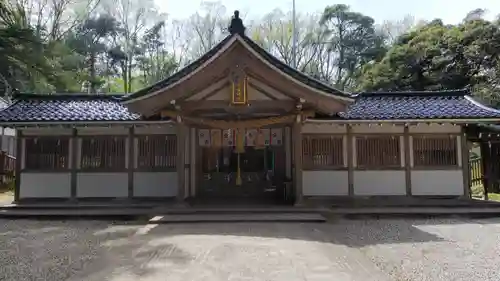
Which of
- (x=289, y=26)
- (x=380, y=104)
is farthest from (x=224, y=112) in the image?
(x=289, y=26)

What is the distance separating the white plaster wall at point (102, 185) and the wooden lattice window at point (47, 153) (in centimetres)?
72

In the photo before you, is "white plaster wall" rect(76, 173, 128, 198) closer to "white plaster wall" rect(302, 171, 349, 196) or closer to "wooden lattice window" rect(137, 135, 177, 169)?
"wooden lattice window" rect(137, 135, 177, 169)

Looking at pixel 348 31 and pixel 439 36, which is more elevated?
pixel 348 31

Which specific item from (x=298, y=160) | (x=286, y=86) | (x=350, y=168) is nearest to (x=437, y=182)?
(x=350, y=168)

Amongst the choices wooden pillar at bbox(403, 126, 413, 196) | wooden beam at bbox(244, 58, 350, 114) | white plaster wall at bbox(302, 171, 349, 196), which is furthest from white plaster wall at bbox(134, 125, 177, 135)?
wooden pillar at bbox(403, 126, 413, 196)

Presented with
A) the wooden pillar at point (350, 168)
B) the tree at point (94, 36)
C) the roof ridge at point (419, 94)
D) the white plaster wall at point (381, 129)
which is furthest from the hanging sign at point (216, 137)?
the tree at point (94, 36)

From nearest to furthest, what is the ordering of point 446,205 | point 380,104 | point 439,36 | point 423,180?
point 446,205, point 423,180, point 380,104, point 439,36

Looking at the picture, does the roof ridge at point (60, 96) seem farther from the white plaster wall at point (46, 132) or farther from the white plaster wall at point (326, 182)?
the white plaster wall at point (326, 182)

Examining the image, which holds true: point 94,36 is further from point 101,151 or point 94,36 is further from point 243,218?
point 243,218

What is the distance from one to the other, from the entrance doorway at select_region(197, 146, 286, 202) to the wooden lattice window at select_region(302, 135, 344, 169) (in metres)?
1.37

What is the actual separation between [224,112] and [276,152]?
257cm

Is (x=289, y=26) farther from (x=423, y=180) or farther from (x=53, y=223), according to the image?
(x=53, y=223)

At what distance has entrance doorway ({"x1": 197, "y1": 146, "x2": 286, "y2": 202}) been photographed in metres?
12.8

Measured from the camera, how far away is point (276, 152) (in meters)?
12.8
